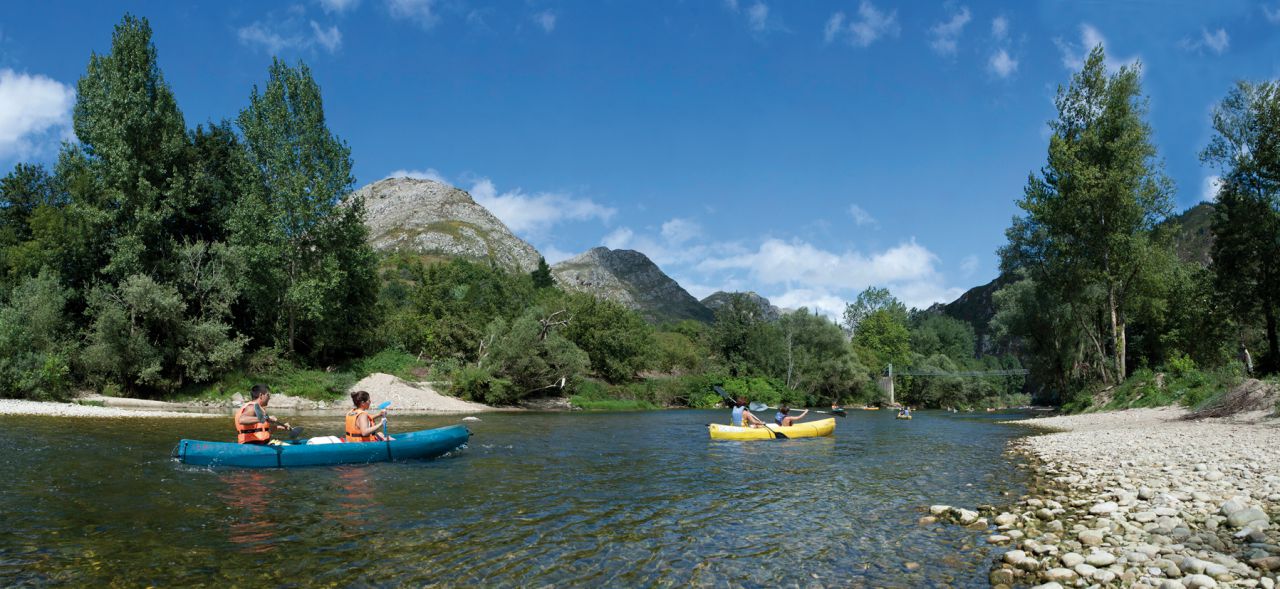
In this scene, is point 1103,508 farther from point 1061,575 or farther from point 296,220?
point 296,220

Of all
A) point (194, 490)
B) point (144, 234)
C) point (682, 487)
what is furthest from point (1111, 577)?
point (144, 234)

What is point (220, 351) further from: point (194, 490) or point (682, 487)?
point (682, 487)

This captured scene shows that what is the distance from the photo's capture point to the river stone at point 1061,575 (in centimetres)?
579

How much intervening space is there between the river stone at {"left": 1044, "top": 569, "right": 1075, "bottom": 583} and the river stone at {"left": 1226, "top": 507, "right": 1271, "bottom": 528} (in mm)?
2874

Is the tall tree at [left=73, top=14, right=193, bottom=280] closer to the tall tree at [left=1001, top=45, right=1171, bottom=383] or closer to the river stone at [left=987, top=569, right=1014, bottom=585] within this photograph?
the river stone at [left=987, top=569, right=1014, bottom=585]

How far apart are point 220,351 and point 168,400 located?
10.8 ft

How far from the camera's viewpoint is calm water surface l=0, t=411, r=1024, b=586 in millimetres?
6324

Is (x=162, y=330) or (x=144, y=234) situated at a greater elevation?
(x=144, y=234)

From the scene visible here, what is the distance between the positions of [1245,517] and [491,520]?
8.81m

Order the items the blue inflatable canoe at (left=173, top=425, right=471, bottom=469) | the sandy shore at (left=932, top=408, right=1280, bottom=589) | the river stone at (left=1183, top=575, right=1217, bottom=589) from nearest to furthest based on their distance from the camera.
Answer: the river stone at (left=1183, top=575, right=1217, bottom=589), the sandy shore at (left=932, top=408, right=1280, bottom=589), the blue inflatable canoe at (left=173, top=425, right=471, bottom=469)

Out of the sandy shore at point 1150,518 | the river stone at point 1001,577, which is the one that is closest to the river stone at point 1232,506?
the sandy shore at point 1150,518

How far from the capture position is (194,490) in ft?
34.2

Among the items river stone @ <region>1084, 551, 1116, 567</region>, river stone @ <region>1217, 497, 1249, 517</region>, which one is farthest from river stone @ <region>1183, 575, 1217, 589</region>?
river stone @ <region>1217, 497, 1249, 517</region>

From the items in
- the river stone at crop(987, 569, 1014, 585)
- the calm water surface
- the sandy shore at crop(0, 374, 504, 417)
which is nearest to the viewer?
the river stone at crop(987, 569, 1014, 585)
